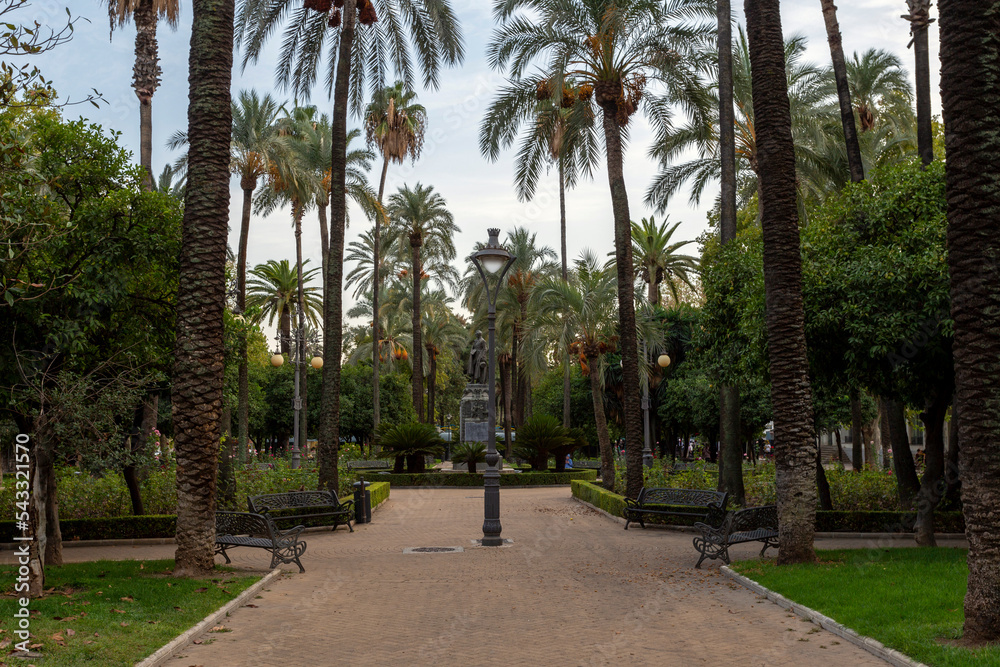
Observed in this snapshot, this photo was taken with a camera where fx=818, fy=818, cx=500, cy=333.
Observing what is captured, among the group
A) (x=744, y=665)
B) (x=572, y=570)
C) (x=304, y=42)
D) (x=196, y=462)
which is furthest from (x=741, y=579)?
(x=304, y=42)

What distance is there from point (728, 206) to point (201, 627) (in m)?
14.1

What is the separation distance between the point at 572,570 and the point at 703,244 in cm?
2763

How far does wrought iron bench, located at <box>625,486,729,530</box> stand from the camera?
1543 cm

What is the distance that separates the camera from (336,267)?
751 inches

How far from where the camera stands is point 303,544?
11.1 meters

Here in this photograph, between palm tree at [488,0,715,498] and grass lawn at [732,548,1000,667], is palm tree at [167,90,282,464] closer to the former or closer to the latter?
palm tree at [488,0,715,498]

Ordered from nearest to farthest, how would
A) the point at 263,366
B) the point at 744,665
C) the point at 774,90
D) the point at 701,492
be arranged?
the point at 744,665, the point at 774,90, the point at 701,492, the point at 263,366

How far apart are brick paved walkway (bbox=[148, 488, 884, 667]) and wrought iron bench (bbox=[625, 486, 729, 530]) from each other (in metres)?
1.30

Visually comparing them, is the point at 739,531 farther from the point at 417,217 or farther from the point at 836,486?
the point at 417,217

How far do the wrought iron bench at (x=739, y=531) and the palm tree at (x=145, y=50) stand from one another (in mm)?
16413

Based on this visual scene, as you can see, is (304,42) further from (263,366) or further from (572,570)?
(263,366)

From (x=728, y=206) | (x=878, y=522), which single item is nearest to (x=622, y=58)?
(x=728, y=206)

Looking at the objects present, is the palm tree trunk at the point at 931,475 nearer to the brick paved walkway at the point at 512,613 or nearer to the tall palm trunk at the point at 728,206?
the brick paved walkway at the point at 512,613

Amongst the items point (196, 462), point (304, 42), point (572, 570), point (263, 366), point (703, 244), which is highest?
point (304, 42)
